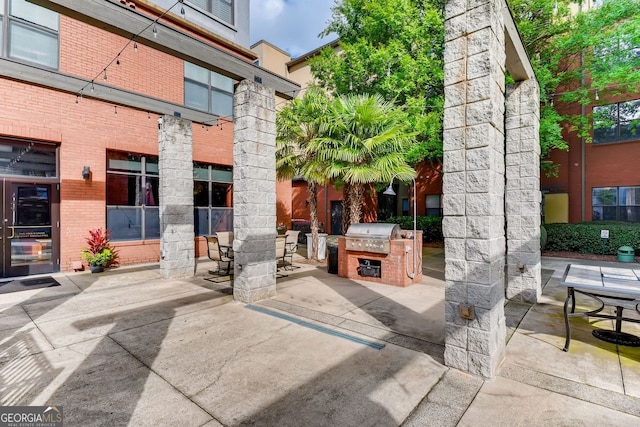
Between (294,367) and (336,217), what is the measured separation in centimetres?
1651

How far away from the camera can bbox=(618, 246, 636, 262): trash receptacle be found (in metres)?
10.2

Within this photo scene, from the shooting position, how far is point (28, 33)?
7.96 m

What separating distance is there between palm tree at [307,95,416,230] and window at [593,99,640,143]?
999cm

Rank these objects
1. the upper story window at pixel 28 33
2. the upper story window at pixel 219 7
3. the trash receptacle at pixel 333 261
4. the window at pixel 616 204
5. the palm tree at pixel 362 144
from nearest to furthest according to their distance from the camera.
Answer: the upper story window at pixel 28 33 < the palm tree at pixel 362 144 < the trash receptacle at pixel 333 261 < the upper story window at pixel 219 7 < the window at pixel 616 204

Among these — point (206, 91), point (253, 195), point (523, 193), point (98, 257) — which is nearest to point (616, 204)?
point (523, 193)

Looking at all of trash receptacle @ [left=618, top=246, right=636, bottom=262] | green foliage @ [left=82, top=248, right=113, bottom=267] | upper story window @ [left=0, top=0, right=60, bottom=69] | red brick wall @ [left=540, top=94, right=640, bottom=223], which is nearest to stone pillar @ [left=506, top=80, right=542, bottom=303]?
trash receptacle @ [left=618, top=246, right=636, bottom=262]

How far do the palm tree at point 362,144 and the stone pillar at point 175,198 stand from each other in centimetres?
374

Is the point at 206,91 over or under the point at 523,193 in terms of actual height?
over

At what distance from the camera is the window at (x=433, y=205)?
17.4m

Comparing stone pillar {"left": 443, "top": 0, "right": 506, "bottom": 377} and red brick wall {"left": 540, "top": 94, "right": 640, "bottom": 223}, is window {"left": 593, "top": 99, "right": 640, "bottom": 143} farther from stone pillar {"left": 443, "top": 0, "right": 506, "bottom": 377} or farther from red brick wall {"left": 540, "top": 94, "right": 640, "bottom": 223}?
stone pillar {"left": 443, "top": 0, "right": 506, "bottom": 377}

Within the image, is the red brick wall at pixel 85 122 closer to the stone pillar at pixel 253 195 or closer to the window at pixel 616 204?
the stone pillar at pixel 253 195

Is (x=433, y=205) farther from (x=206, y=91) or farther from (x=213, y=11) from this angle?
(x=213, y=11)

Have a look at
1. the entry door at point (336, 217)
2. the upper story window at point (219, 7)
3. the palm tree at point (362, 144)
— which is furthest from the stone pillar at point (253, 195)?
the entry door at point (336, 217)

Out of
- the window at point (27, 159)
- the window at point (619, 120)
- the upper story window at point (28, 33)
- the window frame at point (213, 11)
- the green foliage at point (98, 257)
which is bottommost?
the green foliage at point (98, 257)
